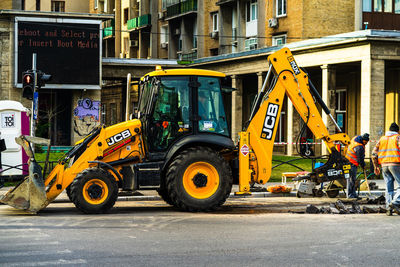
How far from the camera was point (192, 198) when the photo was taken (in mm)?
14695

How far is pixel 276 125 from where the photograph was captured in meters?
16.2

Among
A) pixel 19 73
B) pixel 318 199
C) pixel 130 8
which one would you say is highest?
pixel 130 8

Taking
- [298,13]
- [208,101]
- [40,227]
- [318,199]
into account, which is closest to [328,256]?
[40,227]

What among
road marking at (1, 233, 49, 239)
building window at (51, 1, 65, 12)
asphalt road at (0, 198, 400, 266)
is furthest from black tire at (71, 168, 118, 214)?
building window at (51, 1, 65, 12)

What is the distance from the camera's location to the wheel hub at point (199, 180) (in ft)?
48.2

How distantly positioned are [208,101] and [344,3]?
93.4 feet

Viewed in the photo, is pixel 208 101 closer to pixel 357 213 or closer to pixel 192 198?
pixel 192 198

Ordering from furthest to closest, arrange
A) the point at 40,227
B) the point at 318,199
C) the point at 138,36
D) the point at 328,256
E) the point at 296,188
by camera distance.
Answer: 1. the point at 138,36
2. the point at 296,188
3. the point at 318,199
4. the point at 40,227
5. the point at 328,256

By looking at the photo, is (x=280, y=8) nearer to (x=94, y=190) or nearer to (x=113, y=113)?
(x=113, y=113)

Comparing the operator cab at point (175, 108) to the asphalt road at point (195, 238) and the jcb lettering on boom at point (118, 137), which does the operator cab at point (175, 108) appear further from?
the asphalt road at point (195, 238)

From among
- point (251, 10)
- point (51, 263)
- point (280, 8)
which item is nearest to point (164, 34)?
point (251, 10)

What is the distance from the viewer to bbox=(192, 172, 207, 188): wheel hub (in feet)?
48.2

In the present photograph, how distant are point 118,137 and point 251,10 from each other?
3392 centimetres

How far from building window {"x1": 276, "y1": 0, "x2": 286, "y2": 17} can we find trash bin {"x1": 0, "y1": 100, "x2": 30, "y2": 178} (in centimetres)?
2509
